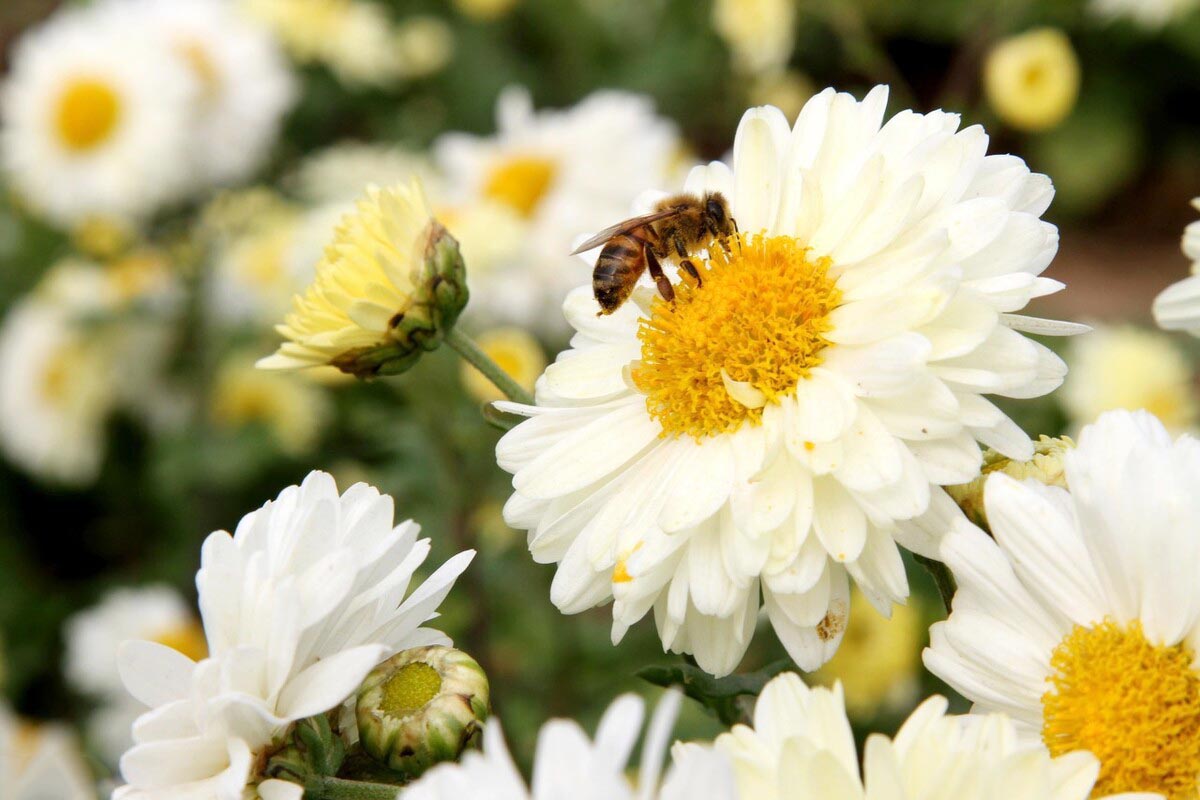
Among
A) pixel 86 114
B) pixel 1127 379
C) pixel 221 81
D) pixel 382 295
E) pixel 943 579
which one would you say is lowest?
pixel 1127 379

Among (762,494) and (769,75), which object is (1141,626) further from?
(769,75)

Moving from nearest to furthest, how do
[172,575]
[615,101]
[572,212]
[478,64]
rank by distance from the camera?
[572,212]
[615,101]
[172,575]
[478,64]

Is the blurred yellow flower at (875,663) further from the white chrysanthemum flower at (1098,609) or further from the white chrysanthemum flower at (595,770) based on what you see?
the white chrysanthemum flower at (595,770)

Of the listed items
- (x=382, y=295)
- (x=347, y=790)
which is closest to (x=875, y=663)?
(x=382, y=295)

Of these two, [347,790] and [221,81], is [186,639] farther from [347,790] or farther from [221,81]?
[347,790]

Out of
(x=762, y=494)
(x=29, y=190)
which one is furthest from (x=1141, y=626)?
(x=29, y=190)

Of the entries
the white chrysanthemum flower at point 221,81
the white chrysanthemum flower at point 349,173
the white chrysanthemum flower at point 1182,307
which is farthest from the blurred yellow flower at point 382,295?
the white chrysanthemum flower at point 221,81
